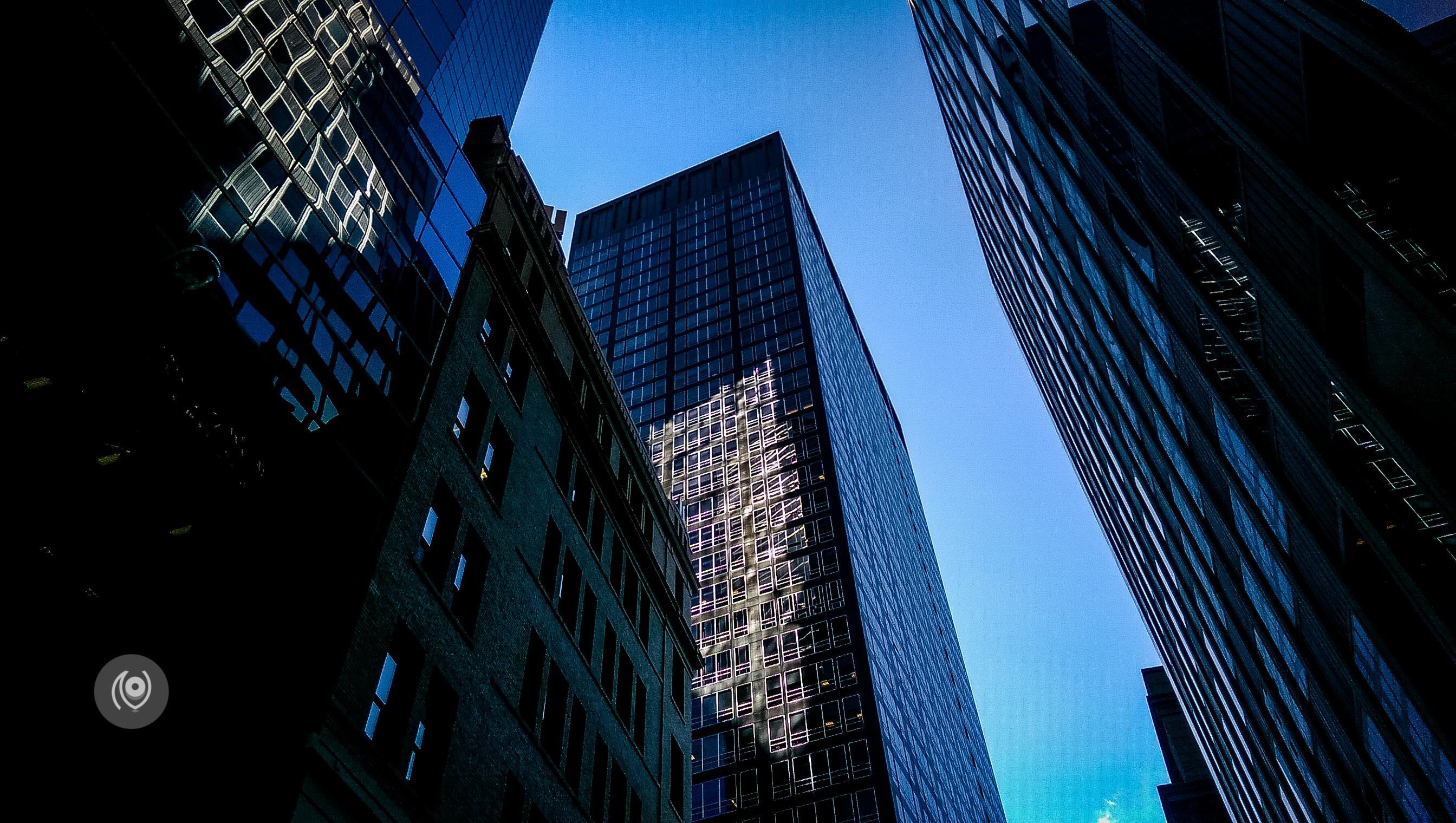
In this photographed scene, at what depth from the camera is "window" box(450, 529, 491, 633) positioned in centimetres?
2470

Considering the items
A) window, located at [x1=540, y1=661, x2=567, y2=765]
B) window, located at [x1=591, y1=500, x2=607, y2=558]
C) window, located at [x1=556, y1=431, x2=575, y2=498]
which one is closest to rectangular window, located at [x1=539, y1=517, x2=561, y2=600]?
window, located at [x1=556, y1=431, x2=575, y2=498]

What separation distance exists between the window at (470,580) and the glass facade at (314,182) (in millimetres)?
4813

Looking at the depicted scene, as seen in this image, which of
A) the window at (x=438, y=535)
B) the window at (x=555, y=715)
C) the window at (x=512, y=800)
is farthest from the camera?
the window at (x=555, y=715)

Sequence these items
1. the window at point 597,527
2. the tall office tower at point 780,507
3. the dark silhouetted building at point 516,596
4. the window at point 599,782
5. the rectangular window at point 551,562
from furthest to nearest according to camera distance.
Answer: the tall office tower at point 780,507 < the window at point 597,527 < the rectangular window at point 551,562 < the window at point 599,782 < the dark silhouetted building at point 516,596

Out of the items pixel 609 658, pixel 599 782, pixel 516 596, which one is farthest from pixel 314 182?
pixel 609 658

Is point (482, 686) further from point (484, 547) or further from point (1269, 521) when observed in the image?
point (1269, 521)

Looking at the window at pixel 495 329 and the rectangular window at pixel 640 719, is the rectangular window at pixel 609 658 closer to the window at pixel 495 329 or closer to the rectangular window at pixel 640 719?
the rectangular window at pixel 640 719

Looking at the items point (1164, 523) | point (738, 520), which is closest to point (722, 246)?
point (738, 520)

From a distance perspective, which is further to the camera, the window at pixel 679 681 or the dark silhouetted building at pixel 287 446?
the window at pixel 679 681

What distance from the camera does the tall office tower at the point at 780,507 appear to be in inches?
3268

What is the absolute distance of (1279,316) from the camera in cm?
1827

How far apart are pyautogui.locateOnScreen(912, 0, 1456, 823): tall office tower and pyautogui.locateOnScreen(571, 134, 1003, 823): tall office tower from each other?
46220mm

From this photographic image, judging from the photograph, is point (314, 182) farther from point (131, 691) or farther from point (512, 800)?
point (512, 800)

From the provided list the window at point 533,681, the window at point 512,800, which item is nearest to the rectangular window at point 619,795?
the window at point 533,681
